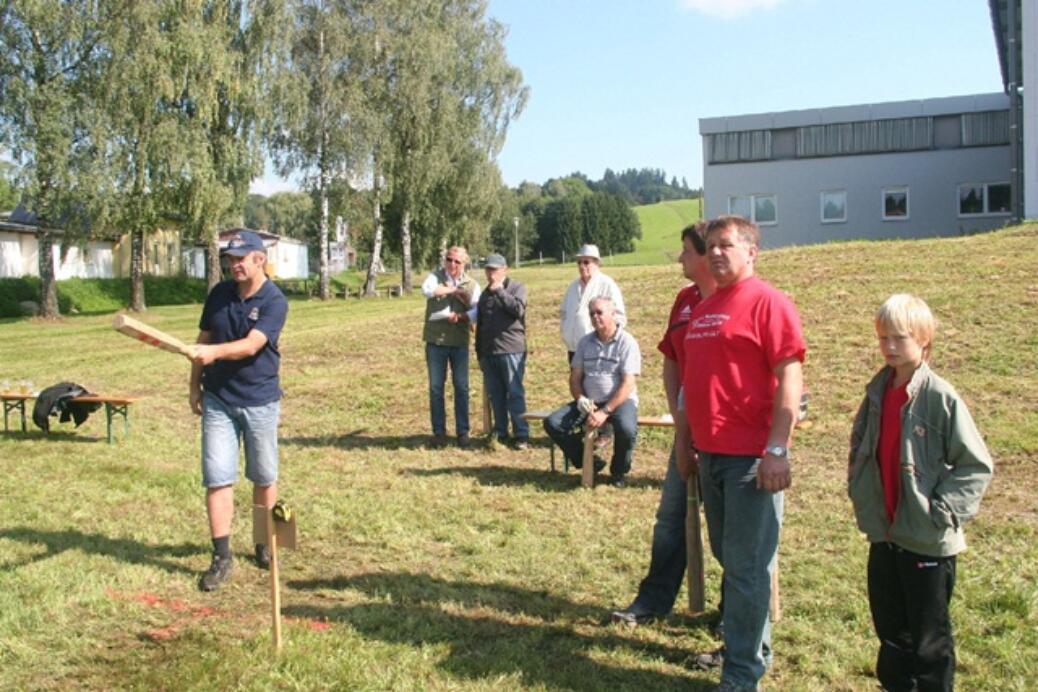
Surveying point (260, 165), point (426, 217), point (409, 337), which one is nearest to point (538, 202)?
point (426, 217)

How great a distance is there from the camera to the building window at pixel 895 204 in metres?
35.9

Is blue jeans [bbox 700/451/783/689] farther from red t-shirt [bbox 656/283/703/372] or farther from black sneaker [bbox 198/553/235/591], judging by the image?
black sneaker [bbox 198/553/235/591]

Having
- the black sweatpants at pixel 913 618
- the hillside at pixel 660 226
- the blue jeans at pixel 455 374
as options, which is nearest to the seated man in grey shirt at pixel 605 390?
the blue jeans at pixel 455 374

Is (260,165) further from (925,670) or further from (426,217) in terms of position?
(925,670)

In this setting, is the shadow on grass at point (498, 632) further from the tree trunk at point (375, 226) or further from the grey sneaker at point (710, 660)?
the tree trunk at point (375, 226)

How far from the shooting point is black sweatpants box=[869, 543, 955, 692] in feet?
11.1

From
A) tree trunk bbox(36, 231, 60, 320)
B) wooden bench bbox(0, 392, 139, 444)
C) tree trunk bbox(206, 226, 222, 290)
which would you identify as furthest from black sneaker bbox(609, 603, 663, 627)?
tree trunk bbox(36, 231, 60, 320)

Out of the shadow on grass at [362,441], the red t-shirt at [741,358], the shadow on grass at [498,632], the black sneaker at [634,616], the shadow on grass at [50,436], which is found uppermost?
the red t-shirt at [741,358]

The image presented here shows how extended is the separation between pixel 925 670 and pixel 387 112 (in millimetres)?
33833

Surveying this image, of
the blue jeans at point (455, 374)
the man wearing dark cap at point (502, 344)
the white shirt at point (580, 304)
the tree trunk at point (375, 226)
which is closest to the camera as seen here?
the white shirt at point (580, 304)

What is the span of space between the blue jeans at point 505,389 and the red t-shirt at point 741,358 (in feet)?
17.6

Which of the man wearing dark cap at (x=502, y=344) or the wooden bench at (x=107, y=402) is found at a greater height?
the man wearing dark cap at (x=502, y=344)

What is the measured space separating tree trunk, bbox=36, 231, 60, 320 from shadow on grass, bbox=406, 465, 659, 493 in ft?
78.9

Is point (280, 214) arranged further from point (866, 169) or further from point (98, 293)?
point (866, 169)
